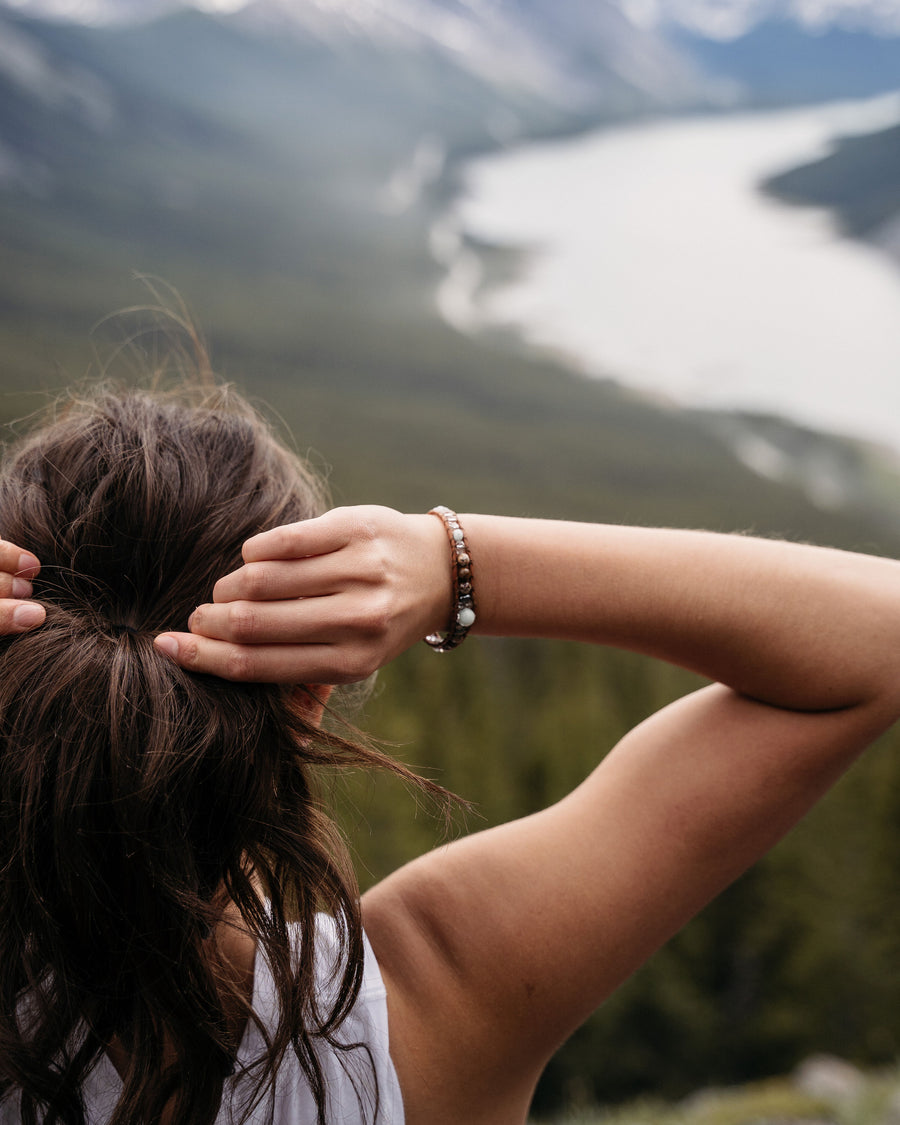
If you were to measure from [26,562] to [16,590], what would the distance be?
0.12 feet

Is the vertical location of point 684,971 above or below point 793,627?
below

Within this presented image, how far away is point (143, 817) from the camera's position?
0.89m

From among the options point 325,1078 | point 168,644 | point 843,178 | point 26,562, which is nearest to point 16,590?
point 26,562

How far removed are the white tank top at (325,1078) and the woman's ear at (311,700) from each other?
290 mm

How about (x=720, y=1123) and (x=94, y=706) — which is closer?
(x=94, y=706)

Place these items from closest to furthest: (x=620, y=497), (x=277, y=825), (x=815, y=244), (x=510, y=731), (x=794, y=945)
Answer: (x=277, y=825), (x=815, y=244), (x=794, y=945), (x=510, y=731), (x=620, y=497)

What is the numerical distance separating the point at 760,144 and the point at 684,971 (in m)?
22.3

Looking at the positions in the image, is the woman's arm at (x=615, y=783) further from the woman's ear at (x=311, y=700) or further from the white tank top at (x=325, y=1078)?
the woman's ear at (x=311, y=700)

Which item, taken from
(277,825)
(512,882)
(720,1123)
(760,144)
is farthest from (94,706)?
(760,144)

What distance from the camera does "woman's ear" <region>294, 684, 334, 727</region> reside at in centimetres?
106

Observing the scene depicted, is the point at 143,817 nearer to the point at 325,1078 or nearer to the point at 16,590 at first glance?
the point at 16,590

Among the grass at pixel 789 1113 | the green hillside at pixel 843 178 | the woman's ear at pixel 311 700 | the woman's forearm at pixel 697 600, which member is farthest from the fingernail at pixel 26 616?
the green hillside at pixel 843 178

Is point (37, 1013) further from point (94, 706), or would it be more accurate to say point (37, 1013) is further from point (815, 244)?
point (815, 244)

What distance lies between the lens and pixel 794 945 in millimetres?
22078
